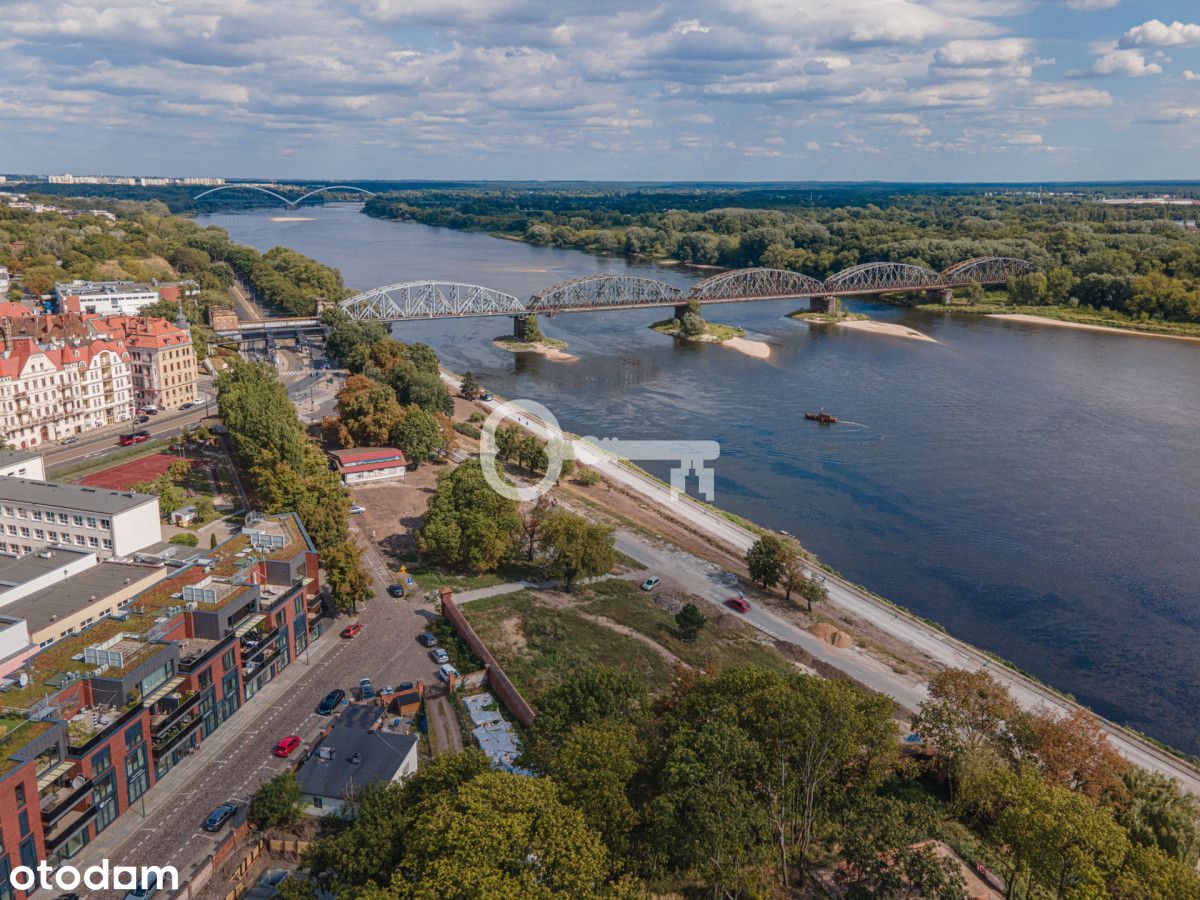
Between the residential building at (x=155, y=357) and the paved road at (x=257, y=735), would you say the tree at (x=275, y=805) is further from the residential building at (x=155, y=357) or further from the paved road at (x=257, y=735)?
the residential building at (x=155, y=357)

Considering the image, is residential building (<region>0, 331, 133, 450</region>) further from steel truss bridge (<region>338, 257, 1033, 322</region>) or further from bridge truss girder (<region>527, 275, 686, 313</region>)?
bridge truss girder (<region>527, 275, 686, 313</region>)

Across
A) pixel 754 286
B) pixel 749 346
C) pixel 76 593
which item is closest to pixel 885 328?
pixel 754 286

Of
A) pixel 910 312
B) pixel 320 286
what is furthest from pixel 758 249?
pixel 320 286

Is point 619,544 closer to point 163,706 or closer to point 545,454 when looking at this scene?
point 545,454

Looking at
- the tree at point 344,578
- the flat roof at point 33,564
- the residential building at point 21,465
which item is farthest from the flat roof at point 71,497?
the tree at point 344,578

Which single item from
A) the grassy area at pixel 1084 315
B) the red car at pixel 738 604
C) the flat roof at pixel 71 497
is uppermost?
the grassy area at pixel 1084 315

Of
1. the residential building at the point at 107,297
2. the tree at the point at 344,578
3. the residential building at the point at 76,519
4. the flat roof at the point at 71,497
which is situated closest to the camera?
the tree at the point at 344,578

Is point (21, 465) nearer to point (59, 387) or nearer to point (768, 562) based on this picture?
point (59, 387)
